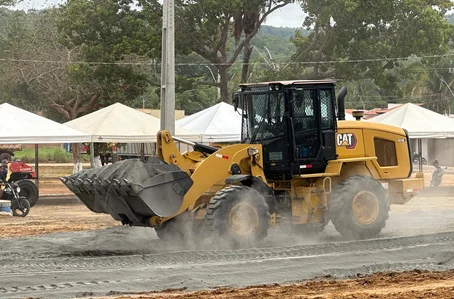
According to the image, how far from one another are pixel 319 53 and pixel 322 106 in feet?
89.4

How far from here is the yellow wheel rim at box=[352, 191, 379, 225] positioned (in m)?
16.5

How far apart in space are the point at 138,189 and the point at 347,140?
4574mm

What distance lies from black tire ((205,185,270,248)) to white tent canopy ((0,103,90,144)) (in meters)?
12.9

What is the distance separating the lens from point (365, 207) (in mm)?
16594

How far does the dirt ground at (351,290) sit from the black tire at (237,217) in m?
3.23

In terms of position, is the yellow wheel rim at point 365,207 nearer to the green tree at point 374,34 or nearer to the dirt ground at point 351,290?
the dirt ground at point 351,290

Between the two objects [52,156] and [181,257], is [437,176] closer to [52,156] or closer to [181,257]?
[181,257]

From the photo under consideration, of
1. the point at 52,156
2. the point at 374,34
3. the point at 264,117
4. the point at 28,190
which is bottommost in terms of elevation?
the point at 28,190

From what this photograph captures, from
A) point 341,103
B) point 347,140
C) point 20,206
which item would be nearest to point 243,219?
point 347,140

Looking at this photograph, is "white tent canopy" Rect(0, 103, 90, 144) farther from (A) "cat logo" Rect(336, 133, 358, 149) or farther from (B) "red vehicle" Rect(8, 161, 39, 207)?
(A) "cat logo" Rect(336, 133, 358, 149)

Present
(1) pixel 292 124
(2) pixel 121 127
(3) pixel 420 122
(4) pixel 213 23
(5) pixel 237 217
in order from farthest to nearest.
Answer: (4) pixel 213 23, (3) pixel 420 122, (2) pixel 121 127, (1) pixel 292 124, (5) pixel 237 217

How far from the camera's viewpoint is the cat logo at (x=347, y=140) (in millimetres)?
16641

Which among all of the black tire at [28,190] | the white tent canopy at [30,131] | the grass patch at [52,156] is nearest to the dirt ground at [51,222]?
the black tire at [28,190]

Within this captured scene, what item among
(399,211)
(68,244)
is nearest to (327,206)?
(68,244)
